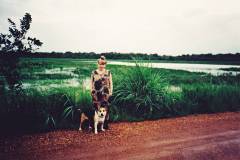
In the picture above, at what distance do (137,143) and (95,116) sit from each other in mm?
1311

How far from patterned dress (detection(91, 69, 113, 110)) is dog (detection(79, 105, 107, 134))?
17cm

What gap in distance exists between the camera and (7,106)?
285 inches

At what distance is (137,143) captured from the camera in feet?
20.3

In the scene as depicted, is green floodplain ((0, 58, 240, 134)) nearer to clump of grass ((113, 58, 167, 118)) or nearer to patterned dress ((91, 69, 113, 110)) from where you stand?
clump of grass ((113, 58, 167, 118))

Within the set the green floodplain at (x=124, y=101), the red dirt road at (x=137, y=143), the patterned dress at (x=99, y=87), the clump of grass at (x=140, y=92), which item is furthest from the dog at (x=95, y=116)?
the clump of grass at (x=140, y=92)

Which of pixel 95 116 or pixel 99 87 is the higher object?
pixel 99 87

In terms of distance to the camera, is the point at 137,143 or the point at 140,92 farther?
the point at 140,92

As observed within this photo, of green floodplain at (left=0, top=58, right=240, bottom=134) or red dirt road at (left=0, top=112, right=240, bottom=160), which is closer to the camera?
red dirt road at (left=0, top=112, right=240, bottom=160)

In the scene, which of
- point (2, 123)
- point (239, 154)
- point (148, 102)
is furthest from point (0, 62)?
point (239, 154)

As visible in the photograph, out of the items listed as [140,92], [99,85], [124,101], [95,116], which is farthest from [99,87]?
[140,92]

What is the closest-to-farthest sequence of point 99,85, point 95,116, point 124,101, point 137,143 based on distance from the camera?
1. point 137,143
2. point 95,116
3. point 99,85
4. point 124,101

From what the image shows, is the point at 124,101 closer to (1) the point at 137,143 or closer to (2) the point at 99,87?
(2) the point at 99,87

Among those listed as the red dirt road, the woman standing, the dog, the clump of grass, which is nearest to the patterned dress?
the woman standing

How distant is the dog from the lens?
22.6 ft
